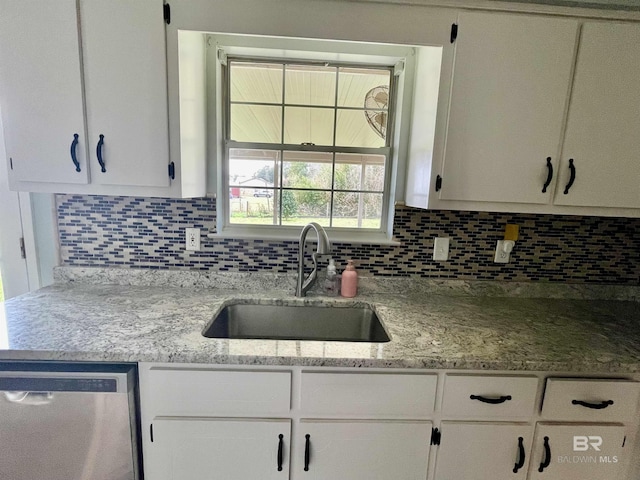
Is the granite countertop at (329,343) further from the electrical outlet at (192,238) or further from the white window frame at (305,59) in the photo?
the white window frame at (305,59)

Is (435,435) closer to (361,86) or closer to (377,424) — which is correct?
(377,424)

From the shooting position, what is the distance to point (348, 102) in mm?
1708

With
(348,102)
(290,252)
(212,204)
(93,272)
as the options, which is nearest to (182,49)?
(212,204)

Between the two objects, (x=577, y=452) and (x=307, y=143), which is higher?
(x=307, y=143)

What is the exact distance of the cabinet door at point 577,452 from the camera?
1.17 m

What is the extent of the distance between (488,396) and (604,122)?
1194mm

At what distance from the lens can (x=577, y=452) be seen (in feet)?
3.90

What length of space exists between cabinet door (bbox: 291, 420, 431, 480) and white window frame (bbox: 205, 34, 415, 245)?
2.77ft

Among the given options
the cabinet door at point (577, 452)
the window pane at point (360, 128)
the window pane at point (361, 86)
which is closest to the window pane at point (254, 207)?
the window pane at point (360, 128)

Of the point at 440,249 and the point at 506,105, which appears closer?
the point at 506,105

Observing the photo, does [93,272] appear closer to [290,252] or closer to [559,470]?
[290,252]

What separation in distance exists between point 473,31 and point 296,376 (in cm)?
146

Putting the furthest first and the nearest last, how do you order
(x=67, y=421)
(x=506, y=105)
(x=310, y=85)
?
(x=310, y=85), (x=506, y=105), (x=67, y=421)

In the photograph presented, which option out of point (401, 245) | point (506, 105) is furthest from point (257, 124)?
point (506, 105)
